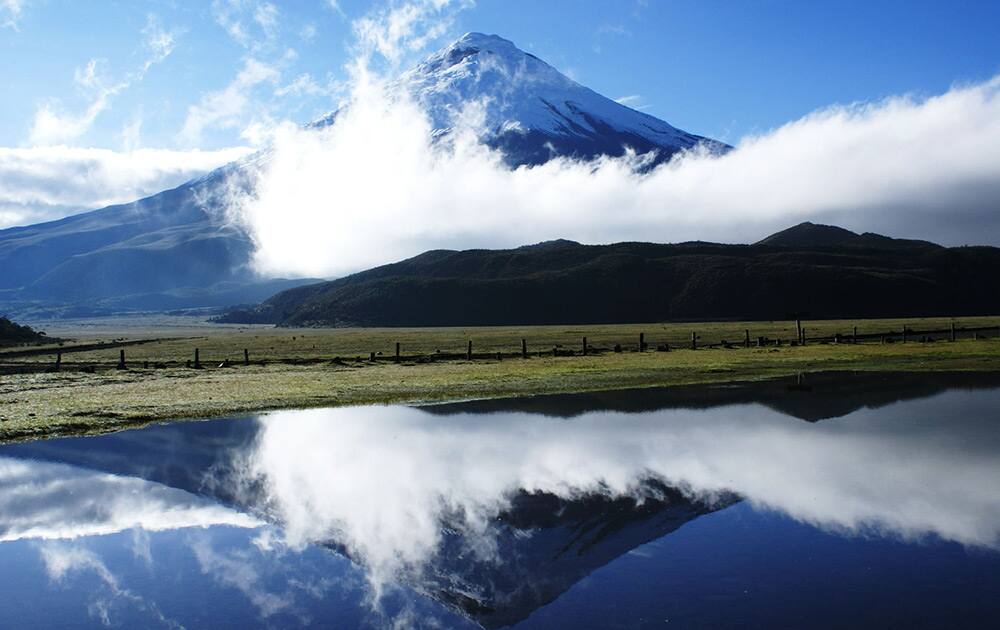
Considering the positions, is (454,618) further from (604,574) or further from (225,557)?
(225,557)

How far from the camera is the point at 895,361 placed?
53062 millimetres

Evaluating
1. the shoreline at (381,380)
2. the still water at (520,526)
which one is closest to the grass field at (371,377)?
the shoreline at (381,380)

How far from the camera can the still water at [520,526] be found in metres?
11.6

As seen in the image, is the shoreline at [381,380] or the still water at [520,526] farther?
the shoreline at [381,380]

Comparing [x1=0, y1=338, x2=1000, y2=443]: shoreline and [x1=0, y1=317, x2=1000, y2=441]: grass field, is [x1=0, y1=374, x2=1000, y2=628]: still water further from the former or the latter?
[x1=0, y1=317, x2=1000, y2=441]: grass field

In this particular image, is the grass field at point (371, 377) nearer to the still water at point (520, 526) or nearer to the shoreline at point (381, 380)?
the shoreline at point (381, 380)

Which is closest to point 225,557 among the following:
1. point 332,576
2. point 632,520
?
point 332,576

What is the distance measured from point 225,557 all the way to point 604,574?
23.0 feet

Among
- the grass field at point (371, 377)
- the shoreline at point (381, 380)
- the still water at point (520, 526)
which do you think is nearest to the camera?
the still water at point (520, 526)

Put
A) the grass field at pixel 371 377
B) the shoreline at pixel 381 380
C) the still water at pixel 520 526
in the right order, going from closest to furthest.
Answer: the still water at pixel 520 526 → the shoreline at pixel 381 380 → the grass field at pixel 371 377

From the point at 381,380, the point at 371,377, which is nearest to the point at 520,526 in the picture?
the point at 381,380

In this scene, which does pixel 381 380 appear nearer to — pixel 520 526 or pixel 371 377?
pixel 371 377

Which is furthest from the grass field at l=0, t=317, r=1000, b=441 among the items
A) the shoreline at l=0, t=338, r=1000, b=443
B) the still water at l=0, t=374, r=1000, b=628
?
the still water at l=0, t=374, r=1000, b=628

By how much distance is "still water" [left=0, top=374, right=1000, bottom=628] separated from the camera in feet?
38.1
